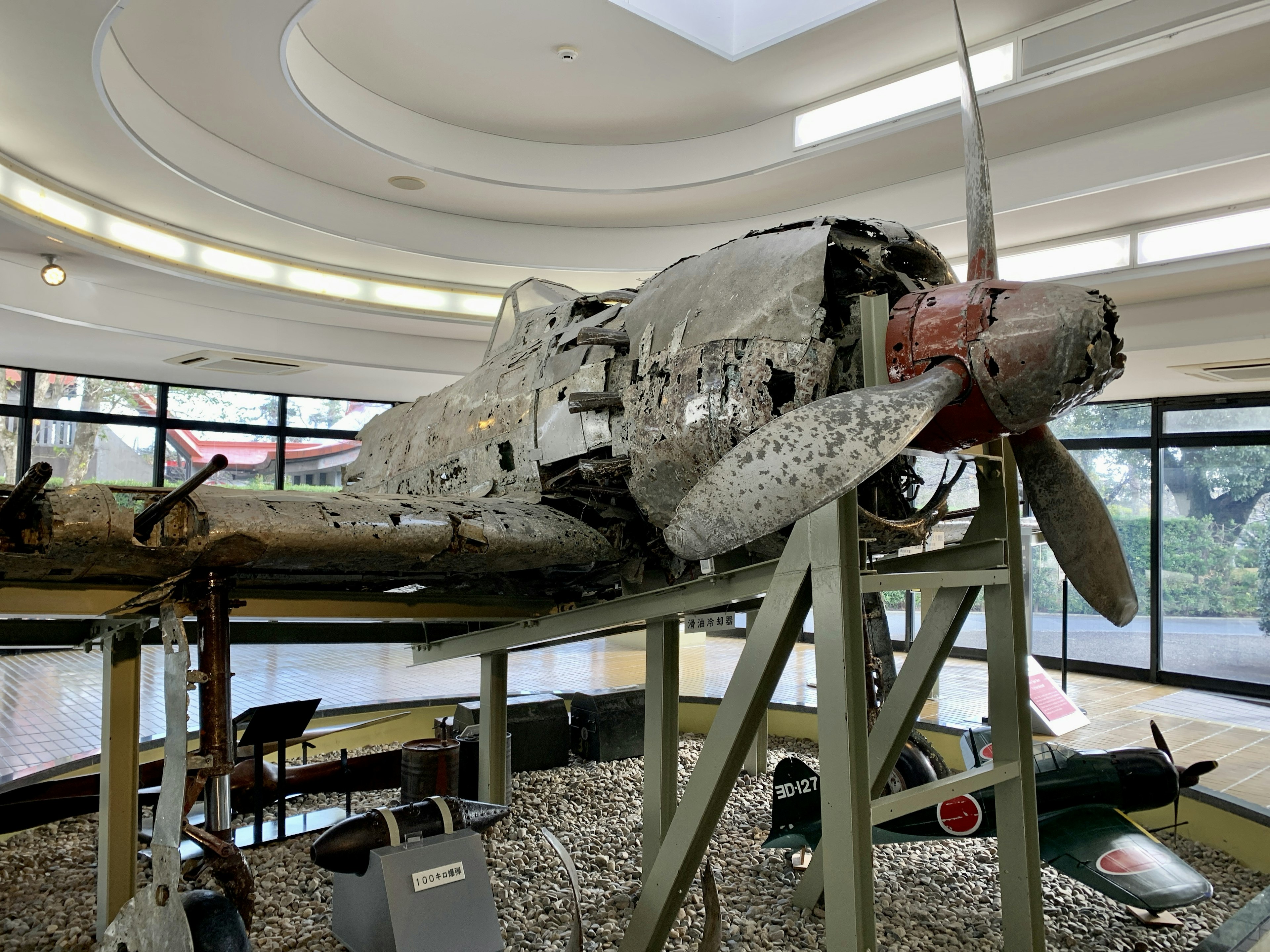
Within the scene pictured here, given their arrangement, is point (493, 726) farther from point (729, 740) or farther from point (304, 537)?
point (729, 740)

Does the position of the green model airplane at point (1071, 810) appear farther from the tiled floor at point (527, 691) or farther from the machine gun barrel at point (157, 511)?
the machine gun barrel at point (157, 511)

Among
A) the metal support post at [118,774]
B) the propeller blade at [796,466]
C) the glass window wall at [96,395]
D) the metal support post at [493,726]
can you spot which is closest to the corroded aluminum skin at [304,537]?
the metal support post at [118,774]

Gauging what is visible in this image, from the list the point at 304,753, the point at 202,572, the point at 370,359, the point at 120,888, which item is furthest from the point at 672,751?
the point at 370,359

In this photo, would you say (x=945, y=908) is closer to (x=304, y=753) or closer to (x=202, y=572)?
(x=202, y=572)

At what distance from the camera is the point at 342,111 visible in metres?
6.16

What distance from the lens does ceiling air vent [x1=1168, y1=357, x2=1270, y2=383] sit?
7.07 metres

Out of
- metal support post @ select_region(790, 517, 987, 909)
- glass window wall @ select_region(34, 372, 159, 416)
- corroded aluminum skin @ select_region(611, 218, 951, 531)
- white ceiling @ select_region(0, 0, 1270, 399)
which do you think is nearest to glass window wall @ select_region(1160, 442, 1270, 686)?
white ceiling @ select_region(0, 0, 1270, 399)

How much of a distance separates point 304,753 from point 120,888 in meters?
2.12

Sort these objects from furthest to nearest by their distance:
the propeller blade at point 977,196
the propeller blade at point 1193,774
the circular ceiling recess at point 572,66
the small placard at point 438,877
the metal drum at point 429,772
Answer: the circular ceiling recess at point 572,66, the metal drum at point 429,772, the propeller blade at point 1193,774, the small placard at point 438,877, the propeller blade at point 977,196

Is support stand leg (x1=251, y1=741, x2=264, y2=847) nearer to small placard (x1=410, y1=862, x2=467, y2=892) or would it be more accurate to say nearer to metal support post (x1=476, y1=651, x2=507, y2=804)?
metal support post (x1=476, y1=651, x2=507, y2=804)

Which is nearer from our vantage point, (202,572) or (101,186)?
(202,572)

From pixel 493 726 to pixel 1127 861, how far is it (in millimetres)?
3040

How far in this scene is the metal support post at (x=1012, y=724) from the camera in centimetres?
298

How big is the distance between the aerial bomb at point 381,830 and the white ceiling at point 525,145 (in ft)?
12.3
